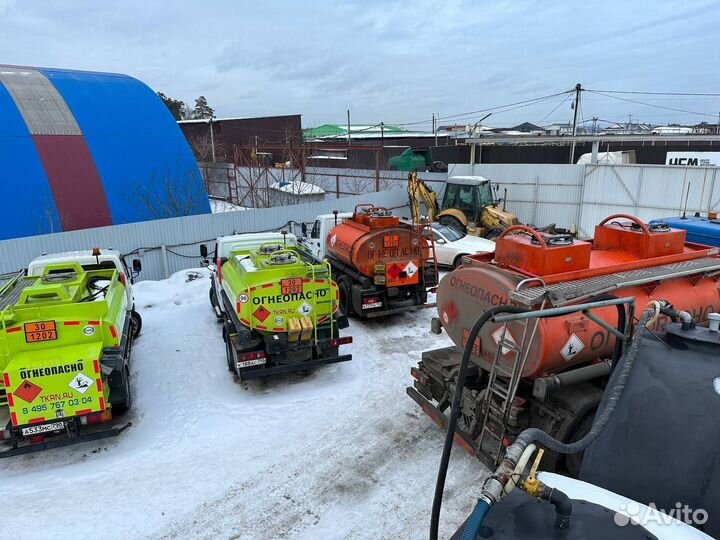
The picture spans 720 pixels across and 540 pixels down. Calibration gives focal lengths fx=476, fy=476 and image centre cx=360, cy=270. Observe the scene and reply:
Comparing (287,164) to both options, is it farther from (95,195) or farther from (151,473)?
(151,473)

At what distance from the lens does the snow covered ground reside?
516 centimetres

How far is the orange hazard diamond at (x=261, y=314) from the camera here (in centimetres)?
759

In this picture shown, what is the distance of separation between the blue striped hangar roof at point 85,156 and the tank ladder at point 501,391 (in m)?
17.2

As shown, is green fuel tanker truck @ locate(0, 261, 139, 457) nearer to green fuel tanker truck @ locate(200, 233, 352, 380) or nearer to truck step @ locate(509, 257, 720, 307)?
green fuel tanker truck @ locate(200, 233, 352, 380)

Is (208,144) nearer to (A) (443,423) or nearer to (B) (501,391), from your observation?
(A) (443,423)

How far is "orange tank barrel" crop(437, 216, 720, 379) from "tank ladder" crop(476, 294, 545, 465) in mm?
77

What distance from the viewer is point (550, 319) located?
4875 mm

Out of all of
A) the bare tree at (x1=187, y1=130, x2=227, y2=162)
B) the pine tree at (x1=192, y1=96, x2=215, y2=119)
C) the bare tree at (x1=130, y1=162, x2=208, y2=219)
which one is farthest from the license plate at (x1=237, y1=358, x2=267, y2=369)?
the pine tree at (x1=192, y1=96, x2=215, y2=119)

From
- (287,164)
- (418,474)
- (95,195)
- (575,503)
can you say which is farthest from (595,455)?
(287,164)

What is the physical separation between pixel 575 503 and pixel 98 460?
6.06 metres

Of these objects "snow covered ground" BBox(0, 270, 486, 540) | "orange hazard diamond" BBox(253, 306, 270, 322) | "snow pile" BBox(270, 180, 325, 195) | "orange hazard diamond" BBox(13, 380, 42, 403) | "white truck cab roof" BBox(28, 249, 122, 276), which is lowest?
"snow covered ground" BBox(0, 270, 486, 540)

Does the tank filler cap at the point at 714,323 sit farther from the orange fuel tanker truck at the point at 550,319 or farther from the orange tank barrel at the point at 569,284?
the orange tank barrel at the point at 569,284

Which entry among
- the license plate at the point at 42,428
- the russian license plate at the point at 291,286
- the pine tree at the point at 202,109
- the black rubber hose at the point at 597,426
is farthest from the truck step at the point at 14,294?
the pine tree at the point at 202,109

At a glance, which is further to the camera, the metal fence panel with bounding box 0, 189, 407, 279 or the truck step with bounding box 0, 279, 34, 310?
the metal fence panel with bounding box 0, 189, 407, 279
